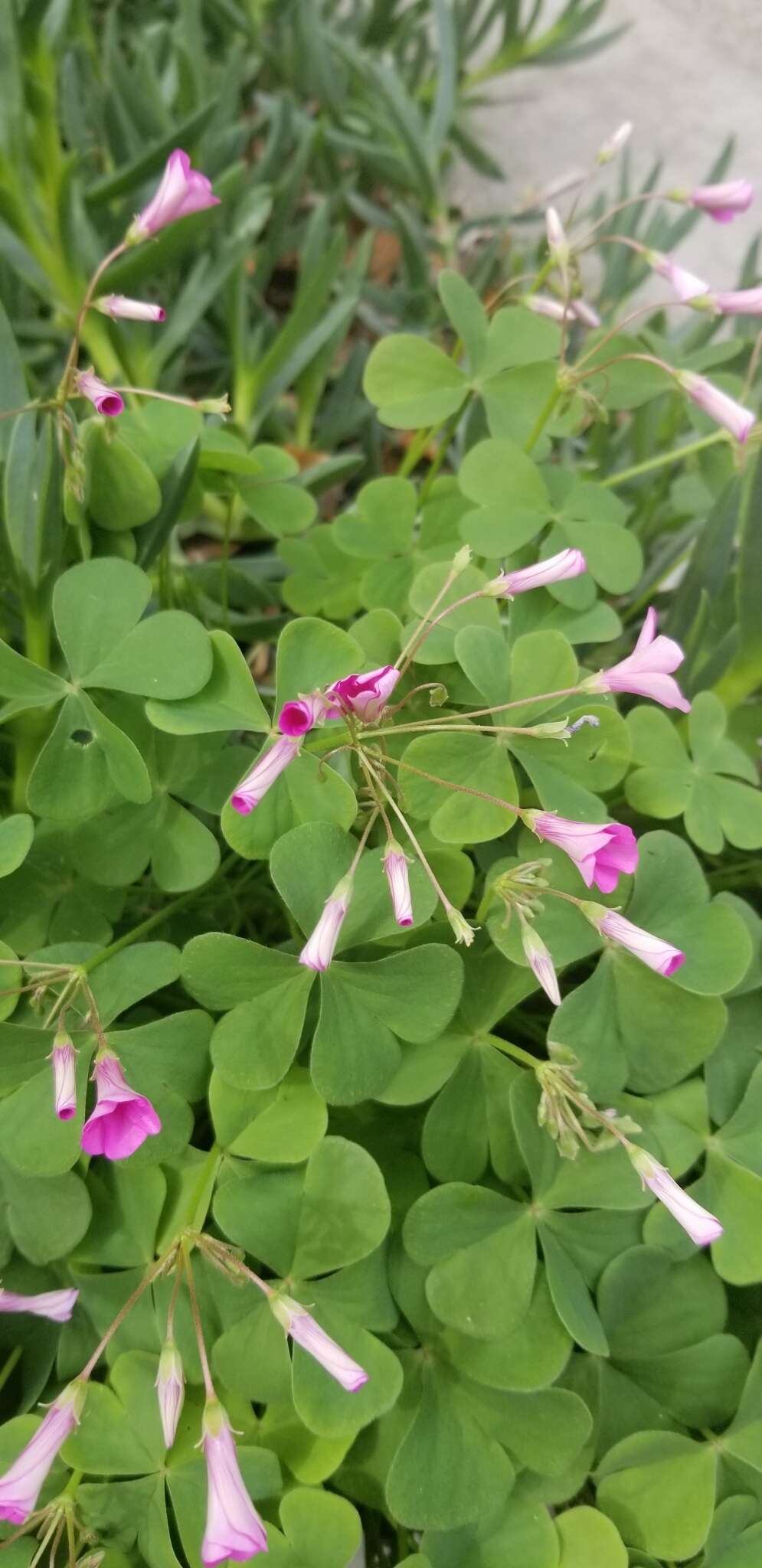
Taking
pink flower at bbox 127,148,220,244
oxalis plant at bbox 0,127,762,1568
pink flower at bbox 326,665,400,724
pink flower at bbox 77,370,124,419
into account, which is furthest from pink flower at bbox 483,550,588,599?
pink flower at bbox 127,148,220,244

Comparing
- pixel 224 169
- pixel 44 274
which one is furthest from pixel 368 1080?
pixel 224 169

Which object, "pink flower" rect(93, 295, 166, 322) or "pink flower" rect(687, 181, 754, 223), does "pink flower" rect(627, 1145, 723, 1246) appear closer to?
"pink flower" rect(93, 295, 166, 322)

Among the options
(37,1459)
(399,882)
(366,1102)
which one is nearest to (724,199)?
(399,882)

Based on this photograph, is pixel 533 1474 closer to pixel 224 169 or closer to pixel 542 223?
pixel 224 169

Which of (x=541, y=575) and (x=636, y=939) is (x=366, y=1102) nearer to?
(x=636, y=939)

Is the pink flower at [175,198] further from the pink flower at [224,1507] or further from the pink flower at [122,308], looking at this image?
the pink flower at [224,1507]

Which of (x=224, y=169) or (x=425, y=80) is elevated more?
(x=425, y=80)

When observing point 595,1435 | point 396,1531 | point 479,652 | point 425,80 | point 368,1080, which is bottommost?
point 396,1531
